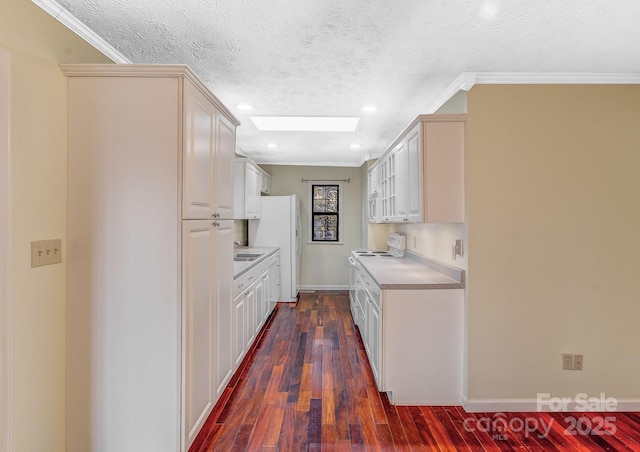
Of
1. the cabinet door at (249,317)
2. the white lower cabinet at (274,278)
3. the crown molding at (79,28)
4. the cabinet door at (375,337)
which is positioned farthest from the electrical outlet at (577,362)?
the crown molding at (79,28)

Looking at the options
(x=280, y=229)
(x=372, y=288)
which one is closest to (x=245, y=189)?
(x=280, y=229)

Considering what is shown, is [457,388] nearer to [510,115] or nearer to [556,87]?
[510,115]

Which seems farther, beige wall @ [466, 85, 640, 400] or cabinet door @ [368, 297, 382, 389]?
cabinet door @ [368, 297, 382, 389]

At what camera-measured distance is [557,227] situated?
2.39 metres

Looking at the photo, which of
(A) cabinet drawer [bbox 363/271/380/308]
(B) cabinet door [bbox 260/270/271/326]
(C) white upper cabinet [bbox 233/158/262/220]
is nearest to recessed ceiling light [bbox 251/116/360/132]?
(C) white upper cabinet [bbox 233/158/262/220]

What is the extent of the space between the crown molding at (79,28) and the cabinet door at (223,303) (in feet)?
4.10

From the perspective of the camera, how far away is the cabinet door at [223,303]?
7.50 feet

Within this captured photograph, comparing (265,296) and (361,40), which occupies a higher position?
(361,40)

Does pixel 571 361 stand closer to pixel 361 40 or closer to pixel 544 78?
pixel 544 78

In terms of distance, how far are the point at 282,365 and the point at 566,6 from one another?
322 centimetres

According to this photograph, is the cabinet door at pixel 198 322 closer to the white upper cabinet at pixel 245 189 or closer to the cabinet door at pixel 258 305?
the cabinet door at pixel 258 305

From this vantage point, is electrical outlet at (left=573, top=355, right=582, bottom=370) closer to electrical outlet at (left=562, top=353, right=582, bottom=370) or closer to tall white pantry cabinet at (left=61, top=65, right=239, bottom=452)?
electrical outlet at (left=562, top=353, right=582, bottom=370)

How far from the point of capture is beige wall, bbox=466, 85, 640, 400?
94.0 inches

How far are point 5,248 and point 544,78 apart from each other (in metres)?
3.30
